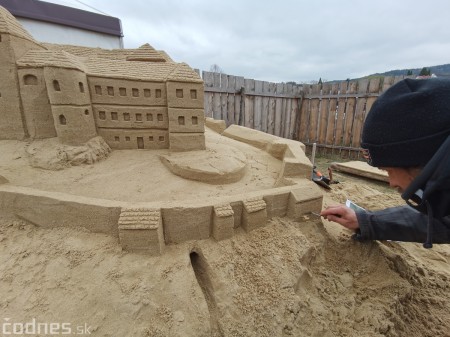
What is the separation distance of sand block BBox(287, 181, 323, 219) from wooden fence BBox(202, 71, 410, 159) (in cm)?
512

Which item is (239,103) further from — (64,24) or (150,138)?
(64,24)

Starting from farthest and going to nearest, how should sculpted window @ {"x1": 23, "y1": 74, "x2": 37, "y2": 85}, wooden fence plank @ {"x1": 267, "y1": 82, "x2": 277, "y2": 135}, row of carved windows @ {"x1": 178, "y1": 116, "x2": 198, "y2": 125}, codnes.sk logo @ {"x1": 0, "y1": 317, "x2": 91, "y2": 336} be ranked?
1. wooden fence plank @ {"x1": 267, "y1": 82, "x2": 277, "y2": 135}
2. row of carved windows @ {"x1": 178, "y1": 116, "x2": 198, "y2": 125}
3. sculpted window @ {"x1": 23, "y1": 74, "x2": 37, "y2": 85}
4. codnes.sk logo @ {"x1": 0, "y1": 317, "x2": 91, "y2": 336}

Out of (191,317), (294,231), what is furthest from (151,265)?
(294,231)

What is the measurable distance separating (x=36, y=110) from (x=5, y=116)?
403 mm

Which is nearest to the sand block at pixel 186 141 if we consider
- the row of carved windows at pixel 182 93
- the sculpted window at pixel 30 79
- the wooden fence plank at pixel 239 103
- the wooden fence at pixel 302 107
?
the row of carved windows at pixel 182 93

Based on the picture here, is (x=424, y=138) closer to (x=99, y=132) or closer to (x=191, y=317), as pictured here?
(x=191, y=317)

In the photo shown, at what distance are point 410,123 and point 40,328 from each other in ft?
9.11

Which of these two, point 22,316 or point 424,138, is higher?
point 424,138

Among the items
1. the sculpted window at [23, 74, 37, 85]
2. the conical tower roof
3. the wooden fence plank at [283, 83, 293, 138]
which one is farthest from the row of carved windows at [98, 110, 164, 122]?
the wooden fence plank at [283, 83, 293, 138]

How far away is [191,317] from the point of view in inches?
76.3

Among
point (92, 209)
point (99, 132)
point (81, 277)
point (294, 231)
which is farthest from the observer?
point (99, 132)

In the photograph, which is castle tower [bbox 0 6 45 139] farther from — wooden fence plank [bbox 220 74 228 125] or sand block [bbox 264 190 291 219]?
wooden fence plank [bbox 220 74 228 125]

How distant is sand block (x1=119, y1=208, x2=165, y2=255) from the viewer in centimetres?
212

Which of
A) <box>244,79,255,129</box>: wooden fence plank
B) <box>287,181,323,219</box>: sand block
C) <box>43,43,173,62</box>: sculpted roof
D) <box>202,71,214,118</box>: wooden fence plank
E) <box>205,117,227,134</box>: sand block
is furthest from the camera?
<box>244,79,255,129</box>: wooden fence plank
